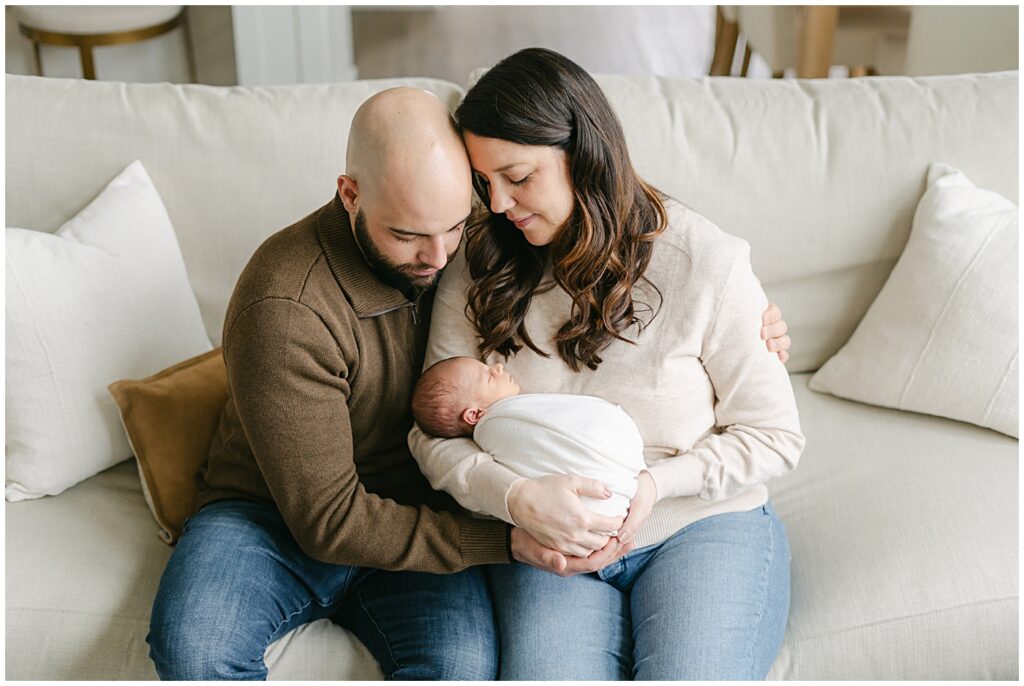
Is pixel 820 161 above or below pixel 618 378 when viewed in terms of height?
above

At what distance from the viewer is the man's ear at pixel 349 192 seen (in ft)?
4.71

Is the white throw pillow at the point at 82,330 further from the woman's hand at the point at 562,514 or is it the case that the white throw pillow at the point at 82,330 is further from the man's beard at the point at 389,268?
the woman's hand at the point at 562,514

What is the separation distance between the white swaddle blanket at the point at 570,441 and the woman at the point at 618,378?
0.03 metres

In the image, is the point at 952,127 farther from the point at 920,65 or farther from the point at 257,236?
the point at 920,65

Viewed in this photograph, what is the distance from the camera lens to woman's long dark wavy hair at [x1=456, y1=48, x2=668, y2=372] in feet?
4.56

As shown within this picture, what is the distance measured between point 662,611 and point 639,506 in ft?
0.53

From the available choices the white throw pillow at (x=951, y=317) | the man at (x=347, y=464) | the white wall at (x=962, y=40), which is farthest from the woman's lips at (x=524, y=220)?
the white wall at (x=962, y=40)

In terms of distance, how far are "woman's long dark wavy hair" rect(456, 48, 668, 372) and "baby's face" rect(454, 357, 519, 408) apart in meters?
0.04

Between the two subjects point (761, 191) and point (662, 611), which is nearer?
point (662, 611)

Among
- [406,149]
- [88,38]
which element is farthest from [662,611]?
[88,38]

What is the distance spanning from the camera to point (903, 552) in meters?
1.63

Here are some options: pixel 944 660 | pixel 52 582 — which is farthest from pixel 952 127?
pixel 52 582

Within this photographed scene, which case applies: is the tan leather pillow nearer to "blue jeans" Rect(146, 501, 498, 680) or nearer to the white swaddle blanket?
"blue jeans" Rect(146, 501, 498, 680)

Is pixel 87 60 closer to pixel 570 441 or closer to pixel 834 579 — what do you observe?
pixel 570 441
